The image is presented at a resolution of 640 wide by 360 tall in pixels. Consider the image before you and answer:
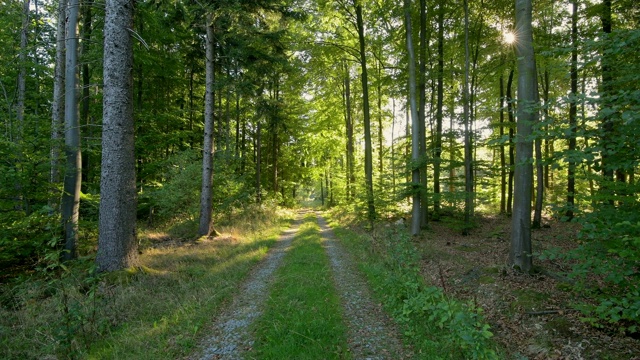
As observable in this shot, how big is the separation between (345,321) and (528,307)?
321 centimetres

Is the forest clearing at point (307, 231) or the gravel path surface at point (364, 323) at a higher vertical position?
the forest clearing at point (307, 231)

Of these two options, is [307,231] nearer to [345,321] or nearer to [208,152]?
[208,152]

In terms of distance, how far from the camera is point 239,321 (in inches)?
196

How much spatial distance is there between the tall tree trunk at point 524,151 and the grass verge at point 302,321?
4.41 meters

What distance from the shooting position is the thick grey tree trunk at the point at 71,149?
7691 millimetres

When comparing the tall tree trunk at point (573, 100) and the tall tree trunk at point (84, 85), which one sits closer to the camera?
the tall tree trunk at point (573, 100)

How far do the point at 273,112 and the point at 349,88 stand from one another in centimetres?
801

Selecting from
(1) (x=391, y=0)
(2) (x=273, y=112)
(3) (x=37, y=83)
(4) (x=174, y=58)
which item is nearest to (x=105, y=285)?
(2) (x=273, y=112)

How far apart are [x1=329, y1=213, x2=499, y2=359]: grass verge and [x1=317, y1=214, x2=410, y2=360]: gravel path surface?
0.66ft

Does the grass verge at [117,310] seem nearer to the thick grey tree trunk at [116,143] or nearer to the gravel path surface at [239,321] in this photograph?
the gravel path surface at [239,321]

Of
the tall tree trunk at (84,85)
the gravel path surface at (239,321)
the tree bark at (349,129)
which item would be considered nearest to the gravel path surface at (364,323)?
the gravel path surface at (239,321)

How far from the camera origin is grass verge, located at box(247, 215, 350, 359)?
3983 millimetres

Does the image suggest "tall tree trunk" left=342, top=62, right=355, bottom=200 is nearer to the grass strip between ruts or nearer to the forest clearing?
the forest clearing

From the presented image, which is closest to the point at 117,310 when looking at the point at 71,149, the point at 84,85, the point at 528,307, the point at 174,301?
the point at 174,301
